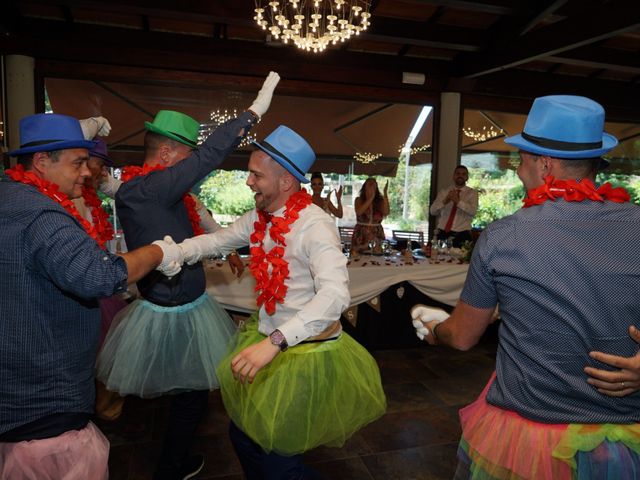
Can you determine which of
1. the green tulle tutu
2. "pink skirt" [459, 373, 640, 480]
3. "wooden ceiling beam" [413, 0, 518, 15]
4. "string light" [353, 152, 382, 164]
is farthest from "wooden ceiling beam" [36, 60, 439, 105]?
"pink skirt" [459, 373, 640, 480]

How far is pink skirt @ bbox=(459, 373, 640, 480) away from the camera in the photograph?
125 cm

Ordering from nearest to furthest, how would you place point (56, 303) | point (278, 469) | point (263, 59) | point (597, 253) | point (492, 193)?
point (597, 253)
point (56, 303)
point (278, 469)
point (263, 59)
point (492, 193)

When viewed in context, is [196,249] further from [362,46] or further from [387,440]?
[362,46]

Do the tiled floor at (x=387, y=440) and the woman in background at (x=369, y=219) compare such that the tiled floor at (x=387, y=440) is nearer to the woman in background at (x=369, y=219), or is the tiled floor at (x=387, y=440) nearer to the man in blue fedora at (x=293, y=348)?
the man in blue fedora at (x=293, y=348)

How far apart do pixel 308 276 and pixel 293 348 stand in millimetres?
287

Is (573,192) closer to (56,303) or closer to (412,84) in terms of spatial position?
(56,303)

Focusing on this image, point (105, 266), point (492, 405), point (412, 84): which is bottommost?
point (492, 405)

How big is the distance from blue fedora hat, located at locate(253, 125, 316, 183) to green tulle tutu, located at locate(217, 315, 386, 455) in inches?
28.0

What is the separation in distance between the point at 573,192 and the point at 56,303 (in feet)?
4.87

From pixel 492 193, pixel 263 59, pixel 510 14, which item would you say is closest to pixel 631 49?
pixel 510 14

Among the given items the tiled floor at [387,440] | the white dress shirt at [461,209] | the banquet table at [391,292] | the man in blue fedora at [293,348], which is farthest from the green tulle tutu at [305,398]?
the white dress shirt at [461,209]

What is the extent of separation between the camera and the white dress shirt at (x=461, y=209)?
5.41m

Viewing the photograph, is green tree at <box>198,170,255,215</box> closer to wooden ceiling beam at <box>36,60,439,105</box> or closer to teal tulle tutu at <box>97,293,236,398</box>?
wooden ceiling beam at <box>36,60,439,105</box>

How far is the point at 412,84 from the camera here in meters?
6.58
